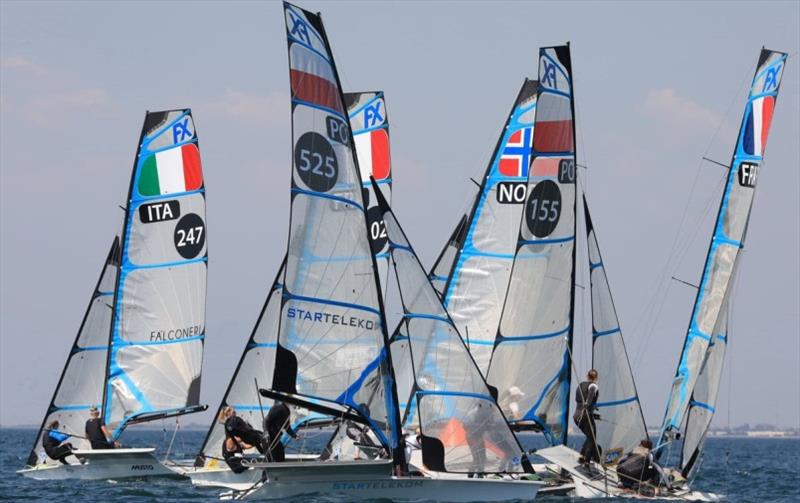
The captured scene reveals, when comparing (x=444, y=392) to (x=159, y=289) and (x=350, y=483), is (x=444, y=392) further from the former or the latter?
(x=159, y=289)

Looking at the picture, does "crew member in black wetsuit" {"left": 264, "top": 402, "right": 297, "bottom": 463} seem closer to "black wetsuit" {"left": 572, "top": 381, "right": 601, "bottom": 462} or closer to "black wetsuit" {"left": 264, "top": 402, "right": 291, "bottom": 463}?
"black wetsuit" {"left": 264, "top": 402, "right": 291, "bottom": 463}

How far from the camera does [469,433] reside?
2452cm

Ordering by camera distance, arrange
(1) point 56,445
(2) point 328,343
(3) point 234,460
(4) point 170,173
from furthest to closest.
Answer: (4) point 170,173
(1) point 56,445
(3) point 234,460
(2) point 328,343

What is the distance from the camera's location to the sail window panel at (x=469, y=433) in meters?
24.4

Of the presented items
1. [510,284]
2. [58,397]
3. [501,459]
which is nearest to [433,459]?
[501,459]

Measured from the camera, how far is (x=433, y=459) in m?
24.3

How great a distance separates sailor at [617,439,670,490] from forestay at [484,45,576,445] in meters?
2.88

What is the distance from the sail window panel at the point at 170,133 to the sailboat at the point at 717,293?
13263 millimetres

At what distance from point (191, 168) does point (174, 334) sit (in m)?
4.13

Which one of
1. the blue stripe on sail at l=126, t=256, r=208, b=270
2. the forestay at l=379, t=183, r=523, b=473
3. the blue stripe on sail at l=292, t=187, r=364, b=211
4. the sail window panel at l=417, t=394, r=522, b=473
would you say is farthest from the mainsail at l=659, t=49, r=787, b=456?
the blue stripe on sail at l=126, t=256, r=208, b=270

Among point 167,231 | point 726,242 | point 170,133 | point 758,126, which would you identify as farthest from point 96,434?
point 758,126

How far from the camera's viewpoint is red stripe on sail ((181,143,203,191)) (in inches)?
1363

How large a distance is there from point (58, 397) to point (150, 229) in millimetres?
5355

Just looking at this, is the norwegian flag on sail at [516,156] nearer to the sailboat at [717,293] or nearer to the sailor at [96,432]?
the sailboat at [717,293]
